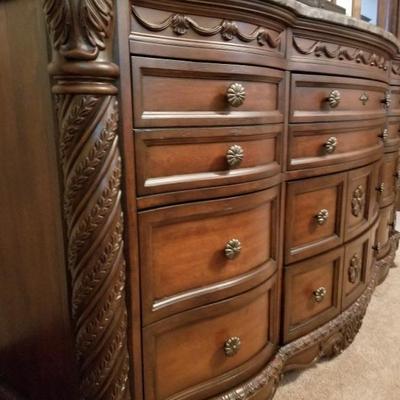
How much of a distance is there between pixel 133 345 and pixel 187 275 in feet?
0.60

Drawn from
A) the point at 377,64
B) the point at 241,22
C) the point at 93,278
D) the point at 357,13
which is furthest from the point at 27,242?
the point at 357,13

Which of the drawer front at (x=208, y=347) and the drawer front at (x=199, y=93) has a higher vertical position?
the drawer front at (x=199, y=93)

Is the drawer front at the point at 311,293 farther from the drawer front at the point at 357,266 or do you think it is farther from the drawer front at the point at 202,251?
the drawer front at the point at 202,251

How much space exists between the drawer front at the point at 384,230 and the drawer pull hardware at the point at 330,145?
0.85m

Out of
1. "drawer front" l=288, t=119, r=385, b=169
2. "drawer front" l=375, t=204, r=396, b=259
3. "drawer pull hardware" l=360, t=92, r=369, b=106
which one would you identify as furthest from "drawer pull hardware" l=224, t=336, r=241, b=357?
"drawer front" l=375, t=204, r=396, b=259

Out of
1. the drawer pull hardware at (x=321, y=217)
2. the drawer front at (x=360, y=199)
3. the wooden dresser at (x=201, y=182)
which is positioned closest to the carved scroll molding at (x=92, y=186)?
the wooden dresser at (x=201, y=182)

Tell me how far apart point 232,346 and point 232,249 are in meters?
0.26

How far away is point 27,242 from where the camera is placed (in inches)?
34.3

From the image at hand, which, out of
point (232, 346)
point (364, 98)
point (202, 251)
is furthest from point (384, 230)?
point (202, 251)

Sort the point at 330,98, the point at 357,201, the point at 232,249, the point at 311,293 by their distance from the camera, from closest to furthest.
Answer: the point at 232,249
the point at 330,98
the point at 311,293
the point at 357,201

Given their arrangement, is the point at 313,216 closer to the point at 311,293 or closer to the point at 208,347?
the point at 311,293

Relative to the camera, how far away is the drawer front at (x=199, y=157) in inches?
29.4

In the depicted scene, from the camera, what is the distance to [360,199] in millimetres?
1388

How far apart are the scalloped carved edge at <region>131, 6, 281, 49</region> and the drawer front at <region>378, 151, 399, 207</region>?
1.19m
